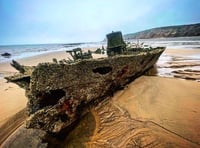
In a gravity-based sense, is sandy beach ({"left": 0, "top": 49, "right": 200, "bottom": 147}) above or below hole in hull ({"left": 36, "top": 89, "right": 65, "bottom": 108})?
below

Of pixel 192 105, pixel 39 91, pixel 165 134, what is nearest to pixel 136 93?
pixel 192 105

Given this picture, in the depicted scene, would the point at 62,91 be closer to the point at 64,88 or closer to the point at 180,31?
the point at 64,88

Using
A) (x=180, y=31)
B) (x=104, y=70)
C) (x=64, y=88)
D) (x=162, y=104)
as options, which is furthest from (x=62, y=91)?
(x=180, y=31)

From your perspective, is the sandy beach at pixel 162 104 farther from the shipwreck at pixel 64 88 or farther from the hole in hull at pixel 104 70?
the hole in hull at pixel 104 70

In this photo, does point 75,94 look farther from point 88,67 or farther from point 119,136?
point 119,136

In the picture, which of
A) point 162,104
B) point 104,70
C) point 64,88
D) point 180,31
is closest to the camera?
point 64,88

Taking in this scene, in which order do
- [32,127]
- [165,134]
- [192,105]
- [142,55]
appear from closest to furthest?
[32,127]
[165,134]
[192,105]
[142,55]

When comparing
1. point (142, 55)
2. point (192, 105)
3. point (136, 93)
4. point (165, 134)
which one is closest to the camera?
point (165, 134)

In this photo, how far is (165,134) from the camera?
3775 mm

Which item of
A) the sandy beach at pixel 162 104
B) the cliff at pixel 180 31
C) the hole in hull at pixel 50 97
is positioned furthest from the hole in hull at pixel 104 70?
the cliff at pixel 180 31

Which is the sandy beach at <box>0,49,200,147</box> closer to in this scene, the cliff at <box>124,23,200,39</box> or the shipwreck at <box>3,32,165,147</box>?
the shipwreck at <box>3,32,165,147</box>

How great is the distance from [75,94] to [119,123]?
4.06ft

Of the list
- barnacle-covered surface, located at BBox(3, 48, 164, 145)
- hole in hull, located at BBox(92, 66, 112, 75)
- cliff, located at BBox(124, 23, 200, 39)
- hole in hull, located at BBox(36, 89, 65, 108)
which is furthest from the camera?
cliff, located at BBox(124, 23, 200, 39)

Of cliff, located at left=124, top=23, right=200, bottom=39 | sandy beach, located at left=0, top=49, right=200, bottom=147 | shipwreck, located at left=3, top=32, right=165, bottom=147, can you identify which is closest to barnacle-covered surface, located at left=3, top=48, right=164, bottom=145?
shipwreck, located at left=3, top=32, right=165, bottom=147
